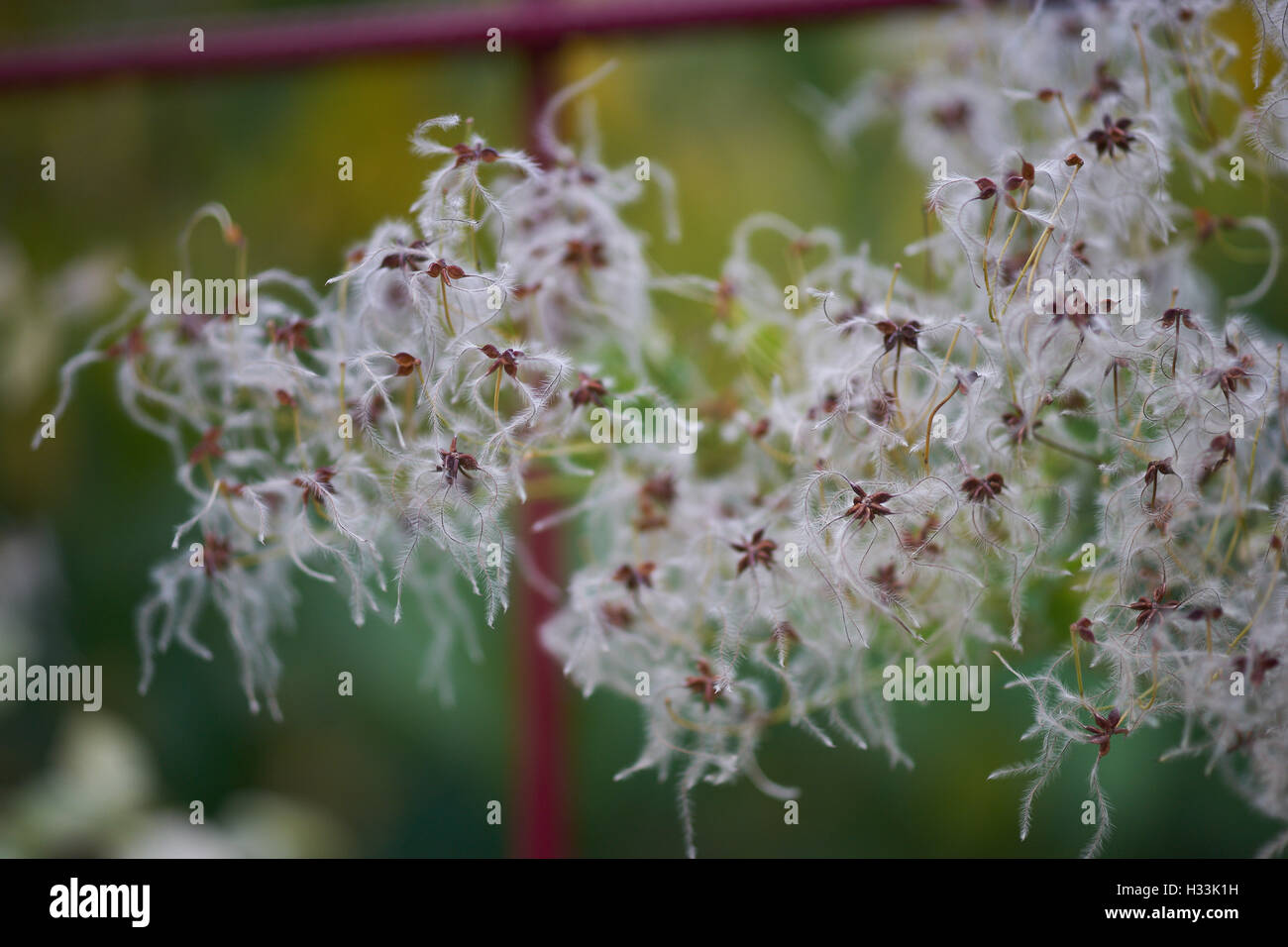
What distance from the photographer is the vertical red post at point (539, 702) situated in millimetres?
583

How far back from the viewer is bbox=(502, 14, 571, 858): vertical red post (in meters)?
0.58

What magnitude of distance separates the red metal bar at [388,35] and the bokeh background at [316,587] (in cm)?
15

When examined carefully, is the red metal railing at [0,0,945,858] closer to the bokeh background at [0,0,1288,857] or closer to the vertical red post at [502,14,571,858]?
the vertical red post at [502,14,571,858]

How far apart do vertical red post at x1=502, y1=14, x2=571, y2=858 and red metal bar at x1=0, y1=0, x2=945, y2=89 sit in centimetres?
2

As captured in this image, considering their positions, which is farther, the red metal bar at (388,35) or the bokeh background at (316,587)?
the bokeh background at (316,587)

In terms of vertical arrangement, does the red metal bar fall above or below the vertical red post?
above

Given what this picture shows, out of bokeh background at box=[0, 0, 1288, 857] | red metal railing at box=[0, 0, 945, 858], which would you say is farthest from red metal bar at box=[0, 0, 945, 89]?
bokeh background at box=[0, 0, 1288, 857]

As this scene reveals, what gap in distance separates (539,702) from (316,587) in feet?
1.50

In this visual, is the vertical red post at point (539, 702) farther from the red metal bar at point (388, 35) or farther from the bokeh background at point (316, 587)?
the bokeh background at point (316, 587)

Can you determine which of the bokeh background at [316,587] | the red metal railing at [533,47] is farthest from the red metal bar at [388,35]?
the bokeh background at [316,587]

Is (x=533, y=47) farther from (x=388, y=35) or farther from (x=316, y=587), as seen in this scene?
(x=316, y=587)

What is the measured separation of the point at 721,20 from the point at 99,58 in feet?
1.42

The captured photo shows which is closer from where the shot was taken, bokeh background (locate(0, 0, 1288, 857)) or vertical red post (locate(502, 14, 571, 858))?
vertical red post (locate(502, 14, 571, 858))

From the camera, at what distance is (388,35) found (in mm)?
617
